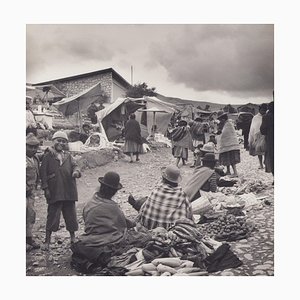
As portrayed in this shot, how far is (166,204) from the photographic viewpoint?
4.76m

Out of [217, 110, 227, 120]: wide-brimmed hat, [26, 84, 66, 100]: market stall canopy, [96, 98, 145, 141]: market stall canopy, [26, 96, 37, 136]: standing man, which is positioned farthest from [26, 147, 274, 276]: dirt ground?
[26, 84, 66, 100]: market stall canopy

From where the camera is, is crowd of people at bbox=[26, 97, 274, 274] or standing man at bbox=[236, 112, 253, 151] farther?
standing man at bbox=[236, 112, 253, 151]

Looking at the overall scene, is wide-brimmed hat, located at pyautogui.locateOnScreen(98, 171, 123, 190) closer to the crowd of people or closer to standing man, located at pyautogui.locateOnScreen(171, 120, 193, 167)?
the crowd of people

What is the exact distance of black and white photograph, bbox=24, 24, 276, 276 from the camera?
15.3ft

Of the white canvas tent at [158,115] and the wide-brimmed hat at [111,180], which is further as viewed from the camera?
the white canvas tent at [158,115]

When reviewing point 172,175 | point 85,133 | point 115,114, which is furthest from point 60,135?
point 172,175

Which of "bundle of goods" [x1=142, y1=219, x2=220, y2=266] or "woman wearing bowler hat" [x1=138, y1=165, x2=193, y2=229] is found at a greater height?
"woman wearing bowler hat" [x1=138, y1=165, x2=193, y2=229]

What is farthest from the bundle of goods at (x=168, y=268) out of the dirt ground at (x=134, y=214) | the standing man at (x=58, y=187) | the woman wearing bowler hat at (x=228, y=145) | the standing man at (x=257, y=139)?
the standing man at (x=257, y=139)

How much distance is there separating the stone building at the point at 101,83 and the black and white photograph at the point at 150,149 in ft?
0.04

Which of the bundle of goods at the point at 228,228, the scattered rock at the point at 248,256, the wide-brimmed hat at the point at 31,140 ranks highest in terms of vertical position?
the wide-brimmed hat at the point at 31,140

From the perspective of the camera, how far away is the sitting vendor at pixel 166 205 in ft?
15.5

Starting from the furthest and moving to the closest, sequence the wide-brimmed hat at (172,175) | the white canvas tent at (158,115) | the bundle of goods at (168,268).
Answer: the white canvas tent at (158,115) → the wide-brimmed hat at (172,175) → the bundle of goods at (168,268)

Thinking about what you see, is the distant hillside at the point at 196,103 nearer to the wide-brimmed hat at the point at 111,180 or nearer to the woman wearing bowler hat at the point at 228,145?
the woman wearing bowler hat at the point at 228,145

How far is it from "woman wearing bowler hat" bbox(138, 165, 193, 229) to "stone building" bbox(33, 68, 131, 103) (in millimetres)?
998
